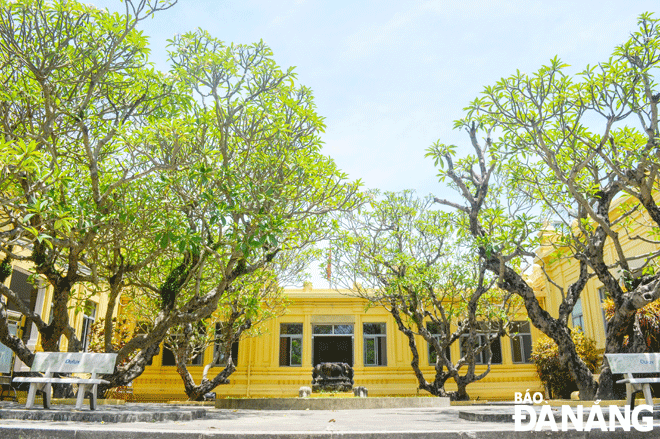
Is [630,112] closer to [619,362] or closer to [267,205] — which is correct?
[619,362]

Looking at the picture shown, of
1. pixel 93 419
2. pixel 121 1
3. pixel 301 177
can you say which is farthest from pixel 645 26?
pixel 93 419

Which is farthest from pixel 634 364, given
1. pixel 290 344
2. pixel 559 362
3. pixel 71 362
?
pixel 290 344

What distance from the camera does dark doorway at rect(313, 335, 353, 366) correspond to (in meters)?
22.2

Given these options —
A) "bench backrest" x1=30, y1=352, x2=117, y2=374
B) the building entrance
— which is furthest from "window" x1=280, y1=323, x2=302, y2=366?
"bench backrest" x1=30, y1=352, x2=117, y2=374

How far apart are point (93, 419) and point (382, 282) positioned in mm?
11397

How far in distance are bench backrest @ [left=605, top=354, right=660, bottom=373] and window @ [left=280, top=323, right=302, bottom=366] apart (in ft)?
53.4

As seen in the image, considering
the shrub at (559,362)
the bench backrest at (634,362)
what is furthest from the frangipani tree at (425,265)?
the bench backrest at (634,362)

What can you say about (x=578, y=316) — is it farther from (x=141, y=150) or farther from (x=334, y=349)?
(x=141, y=150)

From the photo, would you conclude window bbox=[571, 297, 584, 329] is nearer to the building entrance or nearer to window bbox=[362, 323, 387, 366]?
window bbox=[362, 323, 387, 366]

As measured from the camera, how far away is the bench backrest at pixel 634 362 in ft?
21.2

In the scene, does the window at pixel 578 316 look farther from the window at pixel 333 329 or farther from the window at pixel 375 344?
the window at pixel 333 329

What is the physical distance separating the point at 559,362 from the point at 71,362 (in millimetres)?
14514

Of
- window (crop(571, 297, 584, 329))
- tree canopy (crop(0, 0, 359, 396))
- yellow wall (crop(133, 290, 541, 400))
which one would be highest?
tree canopy (crop(0, 0, 359, 396))

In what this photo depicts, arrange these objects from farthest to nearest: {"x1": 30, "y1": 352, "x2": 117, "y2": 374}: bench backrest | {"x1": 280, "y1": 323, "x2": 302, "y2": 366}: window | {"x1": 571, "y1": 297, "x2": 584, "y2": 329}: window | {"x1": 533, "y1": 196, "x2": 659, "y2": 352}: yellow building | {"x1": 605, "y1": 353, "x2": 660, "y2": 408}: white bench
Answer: {"x1": 280, "y1": 323, "x2": 302, "y2": 366}: window
{"x1": 571, "y1": 297, "x2": 584, "y2": 329}: window
{"x1": 533, "y1": 196, "x2": 659, "y2": 352}: yellow building
{"x1": 30, "y1": 352, "x2": 117, "y2": 374}: bench backrest
{"x1": 605, "y1": 353, "x2": 660, "y2": 408}: white bench
